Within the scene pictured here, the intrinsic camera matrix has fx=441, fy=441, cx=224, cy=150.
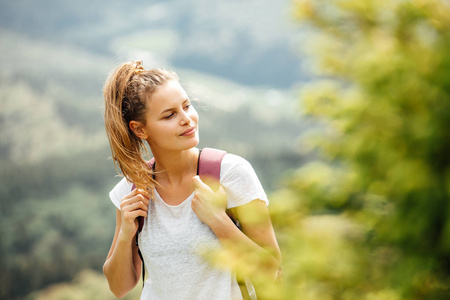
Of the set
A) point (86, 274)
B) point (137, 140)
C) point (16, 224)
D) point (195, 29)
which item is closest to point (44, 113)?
point (16, 224)

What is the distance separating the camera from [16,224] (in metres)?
13.6

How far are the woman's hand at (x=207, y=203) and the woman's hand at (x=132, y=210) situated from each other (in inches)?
8.4

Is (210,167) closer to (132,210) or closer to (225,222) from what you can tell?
(225,222)

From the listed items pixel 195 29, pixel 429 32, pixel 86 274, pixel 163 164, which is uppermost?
pixel 429 32

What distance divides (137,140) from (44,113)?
14.9 m

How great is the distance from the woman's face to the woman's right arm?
0.25 meters

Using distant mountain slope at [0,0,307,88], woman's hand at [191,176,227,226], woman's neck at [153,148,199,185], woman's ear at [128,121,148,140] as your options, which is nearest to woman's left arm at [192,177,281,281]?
woman's hand at [191,176,227,226]

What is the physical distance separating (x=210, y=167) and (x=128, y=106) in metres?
0.44

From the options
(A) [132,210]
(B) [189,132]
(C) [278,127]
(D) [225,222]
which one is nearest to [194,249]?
(D) [225,222]

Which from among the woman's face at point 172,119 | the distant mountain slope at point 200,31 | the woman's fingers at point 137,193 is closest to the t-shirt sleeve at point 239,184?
the woman's face at point 172,119

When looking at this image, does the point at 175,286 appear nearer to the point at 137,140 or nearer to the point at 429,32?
the point at 137,140

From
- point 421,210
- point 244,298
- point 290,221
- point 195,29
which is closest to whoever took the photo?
point 421,210

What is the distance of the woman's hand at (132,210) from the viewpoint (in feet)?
5.78

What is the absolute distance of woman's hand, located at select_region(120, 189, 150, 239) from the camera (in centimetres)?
176
